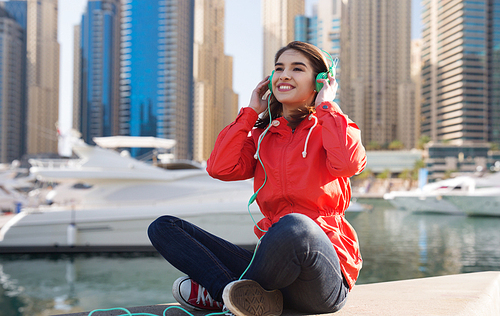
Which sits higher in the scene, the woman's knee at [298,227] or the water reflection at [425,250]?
the woman's knee at [298,227]

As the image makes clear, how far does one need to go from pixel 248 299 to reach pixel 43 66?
115499 millimetres

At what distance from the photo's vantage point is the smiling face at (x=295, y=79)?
6.55 ft

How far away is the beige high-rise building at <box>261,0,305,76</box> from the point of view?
310ft

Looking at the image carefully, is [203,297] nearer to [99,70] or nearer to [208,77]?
[208,77]

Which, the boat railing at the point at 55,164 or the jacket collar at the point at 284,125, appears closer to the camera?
the jacket collar at the point at 284,125

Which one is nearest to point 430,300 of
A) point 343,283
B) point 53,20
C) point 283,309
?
point 343,283

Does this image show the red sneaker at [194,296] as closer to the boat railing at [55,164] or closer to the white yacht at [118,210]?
the white yacht at [118,210]

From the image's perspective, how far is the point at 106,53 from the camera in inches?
3706

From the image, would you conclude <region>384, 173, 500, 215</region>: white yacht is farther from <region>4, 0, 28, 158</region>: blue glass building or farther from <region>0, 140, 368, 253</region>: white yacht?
<region>4, 0, 28, 158</region>: blue glass building

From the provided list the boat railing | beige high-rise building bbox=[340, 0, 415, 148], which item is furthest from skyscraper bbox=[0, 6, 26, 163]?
the boat railing

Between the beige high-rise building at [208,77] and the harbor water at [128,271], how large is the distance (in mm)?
74305

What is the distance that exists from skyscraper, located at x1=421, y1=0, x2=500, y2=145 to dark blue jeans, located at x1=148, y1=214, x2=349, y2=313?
86.1 meters

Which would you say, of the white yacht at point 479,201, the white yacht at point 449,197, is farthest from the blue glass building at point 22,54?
the white yacht at point 479,201

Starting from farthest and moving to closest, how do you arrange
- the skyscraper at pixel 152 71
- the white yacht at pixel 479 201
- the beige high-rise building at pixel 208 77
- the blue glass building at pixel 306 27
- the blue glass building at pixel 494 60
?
the beige high-rise building at pixel 208 77 < the blue glass building at pixel 306 27 < the blue glass building at pixel 494 60 < the skyscraper at pixel 152 71 < the white yacht at pixel 479 201
